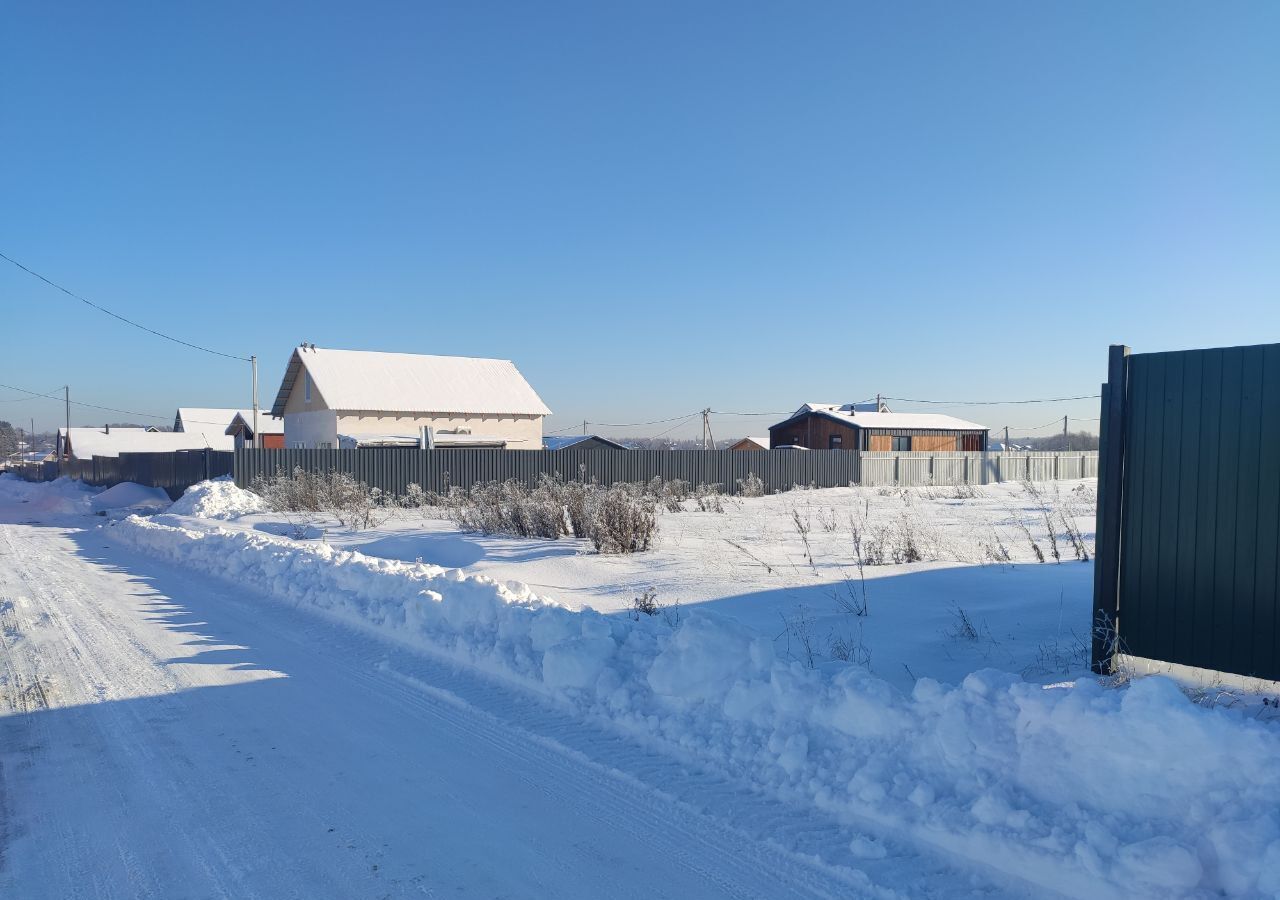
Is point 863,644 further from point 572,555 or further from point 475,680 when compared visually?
point 572,555

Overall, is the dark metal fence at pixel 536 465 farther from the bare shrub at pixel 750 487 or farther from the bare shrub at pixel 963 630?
the bare shrub at pixel 963 630

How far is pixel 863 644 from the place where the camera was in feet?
21.0

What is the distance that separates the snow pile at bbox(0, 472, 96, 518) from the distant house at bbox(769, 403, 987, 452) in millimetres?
38046

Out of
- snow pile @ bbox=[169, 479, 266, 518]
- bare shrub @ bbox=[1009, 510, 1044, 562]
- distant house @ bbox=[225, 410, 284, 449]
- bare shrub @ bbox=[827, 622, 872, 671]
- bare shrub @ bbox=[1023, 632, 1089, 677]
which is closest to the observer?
bare shrub @ bbox=[1023, 632, 1089, 677]

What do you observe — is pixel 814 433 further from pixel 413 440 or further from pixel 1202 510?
pixel 1202 510

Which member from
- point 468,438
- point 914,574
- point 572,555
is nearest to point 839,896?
point 914,574

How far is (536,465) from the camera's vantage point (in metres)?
26.9

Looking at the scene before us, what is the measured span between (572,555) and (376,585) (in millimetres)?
3543

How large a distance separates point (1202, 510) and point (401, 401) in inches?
1322

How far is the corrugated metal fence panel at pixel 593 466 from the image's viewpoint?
23.6 m

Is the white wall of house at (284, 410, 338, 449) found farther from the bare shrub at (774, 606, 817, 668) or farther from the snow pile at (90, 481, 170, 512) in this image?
the bare shrub at (774, 606, 817, 668)

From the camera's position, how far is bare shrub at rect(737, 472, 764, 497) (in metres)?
29.0

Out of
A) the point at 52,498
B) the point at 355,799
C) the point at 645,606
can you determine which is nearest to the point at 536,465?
the point at 52,498

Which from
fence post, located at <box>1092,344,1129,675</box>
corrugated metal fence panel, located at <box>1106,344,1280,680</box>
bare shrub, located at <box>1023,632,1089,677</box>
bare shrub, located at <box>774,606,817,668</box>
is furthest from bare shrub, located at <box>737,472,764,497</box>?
corrugated metal fence panel, located at <box>1106,344,1280,680</box>
